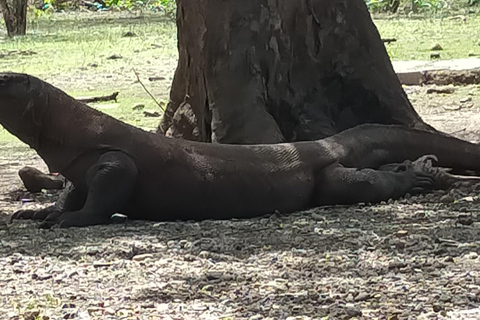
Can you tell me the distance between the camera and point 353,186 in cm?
533

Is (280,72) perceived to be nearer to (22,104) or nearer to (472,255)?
(22,104)

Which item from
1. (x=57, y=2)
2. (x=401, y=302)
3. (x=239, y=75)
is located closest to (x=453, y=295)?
(x=401, y=302)

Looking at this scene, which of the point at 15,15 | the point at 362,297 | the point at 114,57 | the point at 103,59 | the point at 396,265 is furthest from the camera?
the point at 15,15

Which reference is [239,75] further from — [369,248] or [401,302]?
[401,302]

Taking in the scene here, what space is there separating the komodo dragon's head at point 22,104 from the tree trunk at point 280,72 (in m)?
1.34

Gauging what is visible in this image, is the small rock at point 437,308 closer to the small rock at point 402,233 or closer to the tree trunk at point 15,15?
the small rock at point 402,233

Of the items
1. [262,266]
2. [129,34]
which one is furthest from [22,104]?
[129,34]

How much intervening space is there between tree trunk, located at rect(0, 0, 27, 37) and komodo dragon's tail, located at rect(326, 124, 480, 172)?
1420 cm

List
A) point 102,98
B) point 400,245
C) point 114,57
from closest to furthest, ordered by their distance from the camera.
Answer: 1. point 400,245
2. point 102,98
3. point 114,57

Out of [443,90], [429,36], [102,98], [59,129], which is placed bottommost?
[102,98]

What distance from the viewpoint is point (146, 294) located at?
3.53 m

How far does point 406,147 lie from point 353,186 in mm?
→ 761

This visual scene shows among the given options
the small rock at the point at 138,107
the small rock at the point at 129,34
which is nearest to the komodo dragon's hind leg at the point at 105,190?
the small rock at the point at 138,107

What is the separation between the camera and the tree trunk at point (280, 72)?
19.8 ft
